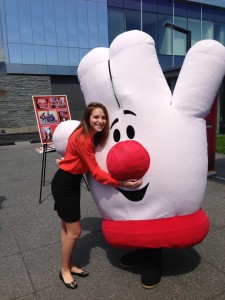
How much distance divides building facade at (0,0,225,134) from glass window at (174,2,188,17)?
97 centimetres

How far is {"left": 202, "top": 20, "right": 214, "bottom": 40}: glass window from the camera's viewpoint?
874 inches

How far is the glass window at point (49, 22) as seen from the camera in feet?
53.7

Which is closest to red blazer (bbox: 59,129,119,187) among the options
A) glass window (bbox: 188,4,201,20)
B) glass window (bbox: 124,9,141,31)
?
glass window (bbox: 124,9,141,31)

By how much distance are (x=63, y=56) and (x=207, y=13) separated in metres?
11.8

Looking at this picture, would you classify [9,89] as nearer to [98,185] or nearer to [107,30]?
[107,30]

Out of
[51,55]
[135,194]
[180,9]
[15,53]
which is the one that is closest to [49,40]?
[51,55]

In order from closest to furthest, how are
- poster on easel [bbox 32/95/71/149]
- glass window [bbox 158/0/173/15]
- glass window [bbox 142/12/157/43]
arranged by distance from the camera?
poster on easel [bbox 32/95/71/149] < glass window [bbox 142/12/157/43] < glass window [bbox 158/0/173/15]

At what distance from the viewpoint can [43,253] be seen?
11.6 ft

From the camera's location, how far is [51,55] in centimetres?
1702

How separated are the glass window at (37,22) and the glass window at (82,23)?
2.15 m

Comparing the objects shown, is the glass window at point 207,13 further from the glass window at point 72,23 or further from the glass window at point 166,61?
the glass window at point 72,23

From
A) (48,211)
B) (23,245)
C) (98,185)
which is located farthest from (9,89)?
(98,185)

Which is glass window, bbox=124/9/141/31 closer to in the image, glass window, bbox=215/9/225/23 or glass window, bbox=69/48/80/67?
glass window, bbox=69/48/80/67

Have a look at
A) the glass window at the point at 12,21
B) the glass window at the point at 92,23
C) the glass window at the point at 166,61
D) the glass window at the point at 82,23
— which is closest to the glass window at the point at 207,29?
the glass window at the point at 166,61
